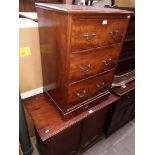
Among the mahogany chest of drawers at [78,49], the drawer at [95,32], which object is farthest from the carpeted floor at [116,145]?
the drawer at [95,32]

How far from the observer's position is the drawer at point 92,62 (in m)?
0.90

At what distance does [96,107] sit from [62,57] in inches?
23.7

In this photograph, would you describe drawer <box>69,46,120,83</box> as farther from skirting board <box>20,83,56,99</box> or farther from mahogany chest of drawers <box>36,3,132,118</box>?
skirting board <box>20,83,56,99</box>

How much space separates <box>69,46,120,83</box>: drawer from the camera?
90 centimetres

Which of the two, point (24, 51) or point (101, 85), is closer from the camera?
point (24, 51)

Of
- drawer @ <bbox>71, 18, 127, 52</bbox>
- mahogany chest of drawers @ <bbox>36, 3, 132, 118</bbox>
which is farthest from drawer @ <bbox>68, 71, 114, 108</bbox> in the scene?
drawer @ <bbox>71, 18, 127, 52</bbox>

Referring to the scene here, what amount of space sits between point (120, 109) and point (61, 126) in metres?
0.83

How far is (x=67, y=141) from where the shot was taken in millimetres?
1272

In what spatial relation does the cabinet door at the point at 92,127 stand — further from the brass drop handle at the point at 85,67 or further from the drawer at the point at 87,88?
the brass drop handle at the point at 85,67

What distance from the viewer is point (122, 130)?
1.96 m

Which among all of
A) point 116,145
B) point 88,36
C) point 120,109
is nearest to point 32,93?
point 88,36

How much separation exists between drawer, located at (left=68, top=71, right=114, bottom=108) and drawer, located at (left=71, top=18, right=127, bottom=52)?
0.87 ft

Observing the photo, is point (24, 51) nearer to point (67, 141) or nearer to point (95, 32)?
point (95, 32)
